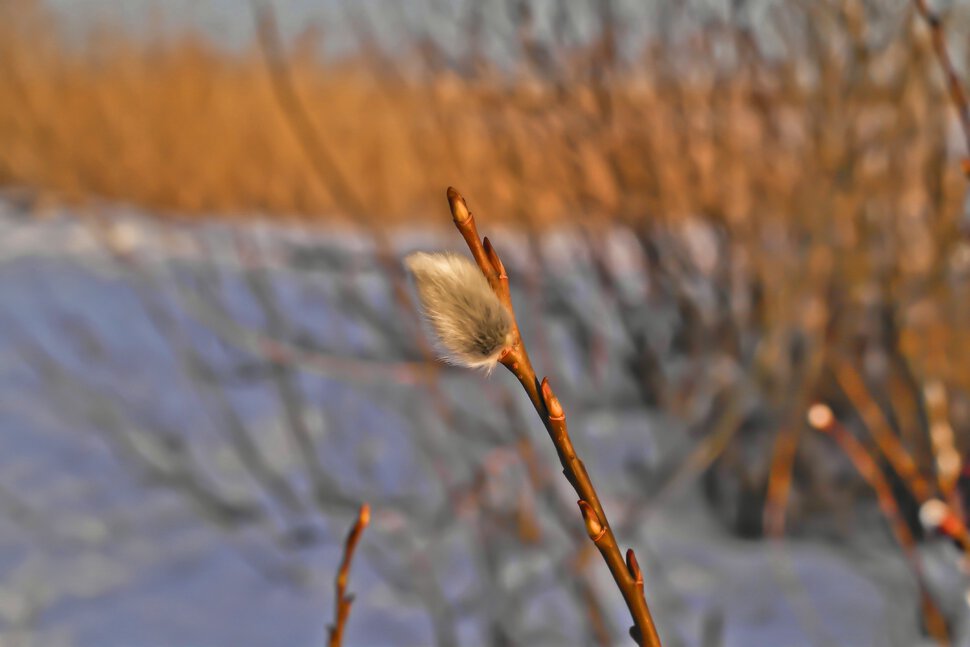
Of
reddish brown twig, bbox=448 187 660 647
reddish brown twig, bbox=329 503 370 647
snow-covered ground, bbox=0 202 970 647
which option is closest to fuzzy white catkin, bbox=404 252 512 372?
reddish brown twig, bbox=448 187 660 647

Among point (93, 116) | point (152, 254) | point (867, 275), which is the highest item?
point (93, 116)

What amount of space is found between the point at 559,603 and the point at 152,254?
4300 millimetres

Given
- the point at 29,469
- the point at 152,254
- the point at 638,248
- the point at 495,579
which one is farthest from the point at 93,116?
the point at 495,579

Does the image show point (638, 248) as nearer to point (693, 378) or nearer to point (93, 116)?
point (693, 378)

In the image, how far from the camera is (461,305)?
1.71 ft

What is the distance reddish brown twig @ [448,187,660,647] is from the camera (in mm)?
540

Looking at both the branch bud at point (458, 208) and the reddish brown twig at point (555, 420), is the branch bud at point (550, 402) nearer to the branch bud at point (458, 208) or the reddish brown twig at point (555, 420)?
the reddish brown twig at point (555, 420)

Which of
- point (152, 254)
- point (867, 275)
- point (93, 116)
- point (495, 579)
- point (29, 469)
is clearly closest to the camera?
point (495, 579)

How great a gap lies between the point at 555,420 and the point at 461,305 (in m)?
0.10

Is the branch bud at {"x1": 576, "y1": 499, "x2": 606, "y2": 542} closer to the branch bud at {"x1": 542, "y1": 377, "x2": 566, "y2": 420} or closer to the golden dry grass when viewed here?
the branch bud at {"x1": 542, "y1": 377, "x2": 566, "y2": 420}

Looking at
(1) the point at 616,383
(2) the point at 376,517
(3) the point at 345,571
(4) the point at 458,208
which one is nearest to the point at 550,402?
(4) the point at 458,208

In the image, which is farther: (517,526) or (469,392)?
(469,392)

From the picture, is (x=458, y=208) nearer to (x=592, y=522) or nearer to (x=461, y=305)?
(x=461, y=305)

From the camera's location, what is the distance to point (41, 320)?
195 inches
